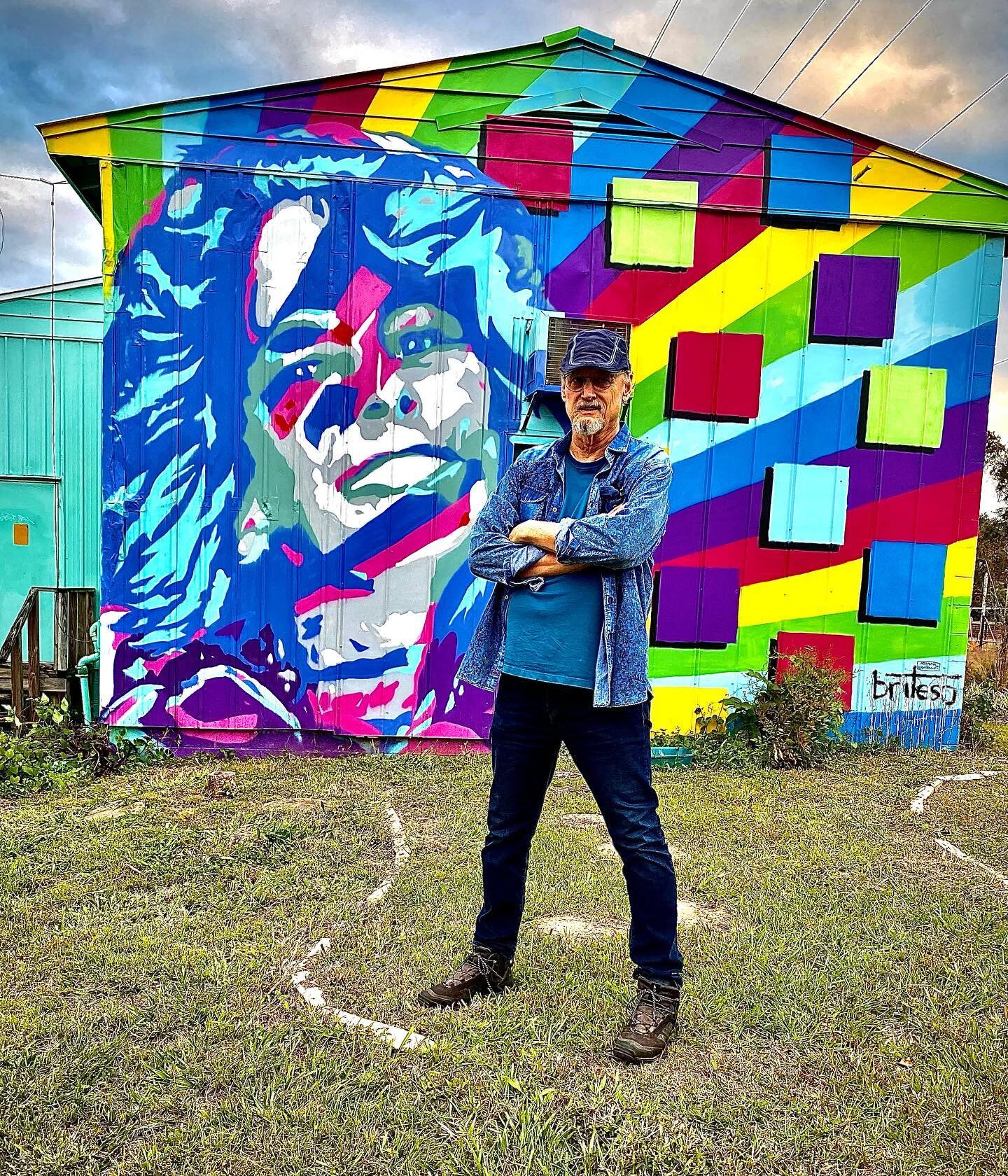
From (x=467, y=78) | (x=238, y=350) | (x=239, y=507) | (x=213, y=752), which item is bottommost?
(x=213, y=752)

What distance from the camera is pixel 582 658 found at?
2643 mm

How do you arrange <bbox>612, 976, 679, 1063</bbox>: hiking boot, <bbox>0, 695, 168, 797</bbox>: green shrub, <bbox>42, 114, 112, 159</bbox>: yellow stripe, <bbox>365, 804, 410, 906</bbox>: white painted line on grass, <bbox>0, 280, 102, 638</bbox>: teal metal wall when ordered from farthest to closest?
<bbox>0, 280, 102, 638</bbox>: teal metal wall < <bbox>42, 114, 112, 159</bbox>: yellow stripe < <bbox>0, 695, 168, 797</bbox>: green shrub < <bbox>365, 804, 410, 906</bbox>: white painted line on grass < <bbox>612, 976, 679, 1063</bbox>: hiking boot

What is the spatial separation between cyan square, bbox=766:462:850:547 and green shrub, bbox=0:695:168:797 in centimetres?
507

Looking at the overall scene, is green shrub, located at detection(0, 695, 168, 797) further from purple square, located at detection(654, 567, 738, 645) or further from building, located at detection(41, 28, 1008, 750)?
purple square, located at detection(654, 567, 738, 645)

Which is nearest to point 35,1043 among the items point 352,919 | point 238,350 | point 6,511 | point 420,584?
point 352,919

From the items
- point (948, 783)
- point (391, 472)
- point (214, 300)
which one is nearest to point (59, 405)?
point (214, 300)

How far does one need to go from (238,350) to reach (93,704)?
11.0 feet

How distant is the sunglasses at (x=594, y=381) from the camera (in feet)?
8.91

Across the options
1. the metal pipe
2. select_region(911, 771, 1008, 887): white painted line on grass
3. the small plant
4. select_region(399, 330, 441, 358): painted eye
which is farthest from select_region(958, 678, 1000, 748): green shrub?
the metal pipe

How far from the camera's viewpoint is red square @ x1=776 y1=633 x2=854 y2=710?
266 inches

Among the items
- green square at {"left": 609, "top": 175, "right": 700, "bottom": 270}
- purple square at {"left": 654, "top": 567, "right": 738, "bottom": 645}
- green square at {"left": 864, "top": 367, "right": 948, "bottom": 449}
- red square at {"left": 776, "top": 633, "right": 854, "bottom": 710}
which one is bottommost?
red square at {"left": 776, "top": 633, "right": 854, "bottom": 710}

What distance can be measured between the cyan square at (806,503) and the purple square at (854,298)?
1068 millimetres

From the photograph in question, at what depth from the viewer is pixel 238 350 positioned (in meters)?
6.19

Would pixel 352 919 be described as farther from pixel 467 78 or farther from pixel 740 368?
pixel 467 78
